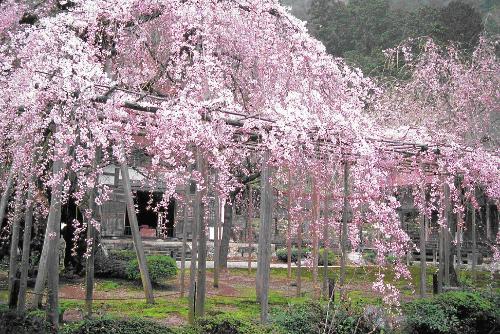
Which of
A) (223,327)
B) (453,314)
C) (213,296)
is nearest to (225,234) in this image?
(213,296)

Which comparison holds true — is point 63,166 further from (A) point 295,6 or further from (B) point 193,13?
(A) point 295,6

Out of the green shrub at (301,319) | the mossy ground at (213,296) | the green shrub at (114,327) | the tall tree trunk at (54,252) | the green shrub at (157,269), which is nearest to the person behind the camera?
the green shrub at (114,327)

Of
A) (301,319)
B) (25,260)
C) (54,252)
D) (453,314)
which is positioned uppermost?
(54,252)

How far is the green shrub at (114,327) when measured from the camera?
17.7 ft

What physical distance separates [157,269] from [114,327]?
857 cm

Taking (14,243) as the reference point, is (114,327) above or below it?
below

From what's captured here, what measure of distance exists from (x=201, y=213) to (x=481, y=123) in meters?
11.8

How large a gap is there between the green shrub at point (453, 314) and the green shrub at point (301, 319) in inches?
71.7

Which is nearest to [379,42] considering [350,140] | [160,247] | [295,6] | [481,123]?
[295,6]

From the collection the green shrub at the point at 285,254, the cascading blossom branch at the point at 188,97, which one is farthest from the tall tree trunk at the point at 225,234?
the cascading blossom branch at the point at 188,97

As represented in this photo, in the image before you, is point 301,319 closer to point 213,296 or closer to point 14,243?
point 14,243

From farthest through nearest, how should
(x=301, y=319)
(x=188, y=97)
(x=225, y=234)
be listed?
1. (x=225, y=234)
2. (x=188, y=97)
3. (x=301, y=319)

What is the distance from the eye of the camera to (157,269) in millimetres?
14016

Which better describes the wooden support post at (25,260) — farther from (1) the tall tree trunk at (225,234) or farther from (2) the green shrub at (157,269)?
(1) the tall tree trunk at (225,234)
